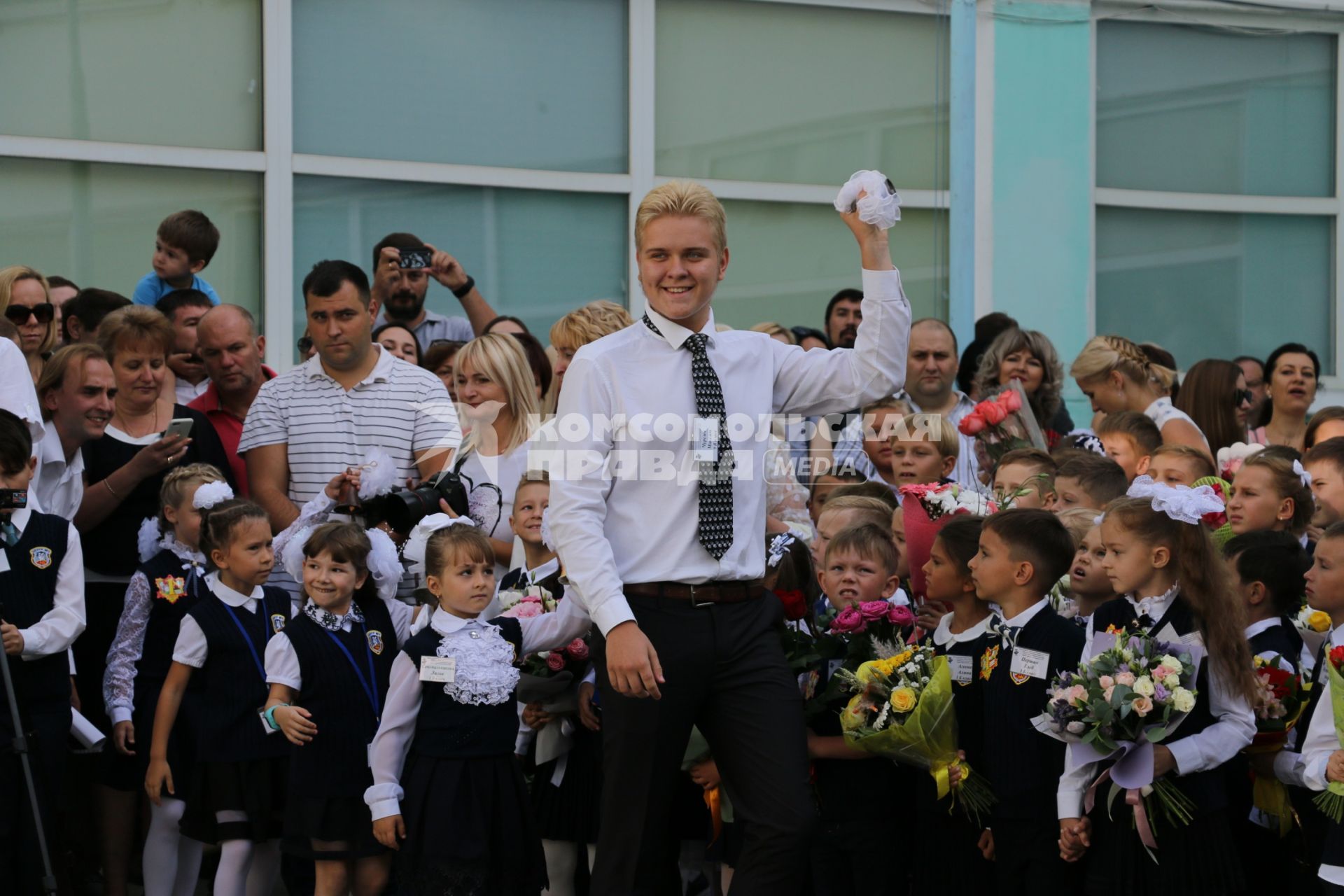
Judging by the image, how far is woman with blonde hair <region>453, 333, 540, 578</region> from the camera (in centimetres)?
614

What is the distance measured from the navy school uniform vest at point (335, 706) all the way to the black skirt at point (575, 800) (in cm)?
62

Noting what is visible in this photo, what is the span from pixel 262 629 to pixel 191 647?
25 centimetres

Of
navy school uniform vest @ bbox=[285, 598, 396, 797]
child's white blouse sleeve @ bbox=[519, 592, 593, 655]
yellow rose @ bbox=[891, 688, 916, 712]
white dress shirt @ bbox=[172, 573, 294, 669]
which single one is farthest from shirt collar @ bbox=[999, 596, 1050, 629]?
white dress shirt @ bbox=[172, 573, 294, 669]

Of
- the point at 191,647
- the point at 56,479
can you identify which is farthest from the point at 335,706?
the point at 56,479

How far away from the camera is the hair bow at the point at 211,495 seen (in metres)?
5.68

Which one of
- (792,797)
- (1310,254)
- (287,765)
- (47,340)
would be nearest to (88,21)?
(47,340)

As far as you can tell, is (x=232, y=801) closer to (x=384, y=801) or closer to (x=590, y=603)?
(x=384, y=801)

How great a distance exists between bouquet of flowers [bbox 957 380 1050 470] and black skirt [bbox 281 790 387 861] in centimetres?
271

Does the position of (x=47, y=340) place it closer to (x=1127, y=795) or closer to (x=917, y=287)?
(x=1127, y=795)

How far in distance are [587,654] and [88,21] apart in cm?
556

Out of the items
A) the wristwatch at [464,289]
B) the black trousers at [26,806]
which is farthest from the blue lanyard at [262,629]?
the wristwatch at [464,289]

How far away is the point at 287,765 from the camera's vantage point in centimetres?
561

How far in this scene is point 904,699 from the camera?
4.54m

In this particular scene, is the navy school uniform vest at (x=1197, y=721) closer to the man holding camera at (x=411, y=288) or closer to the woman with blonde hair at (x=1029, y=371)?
the woman with blonde hair at (x=1029, y=371)
